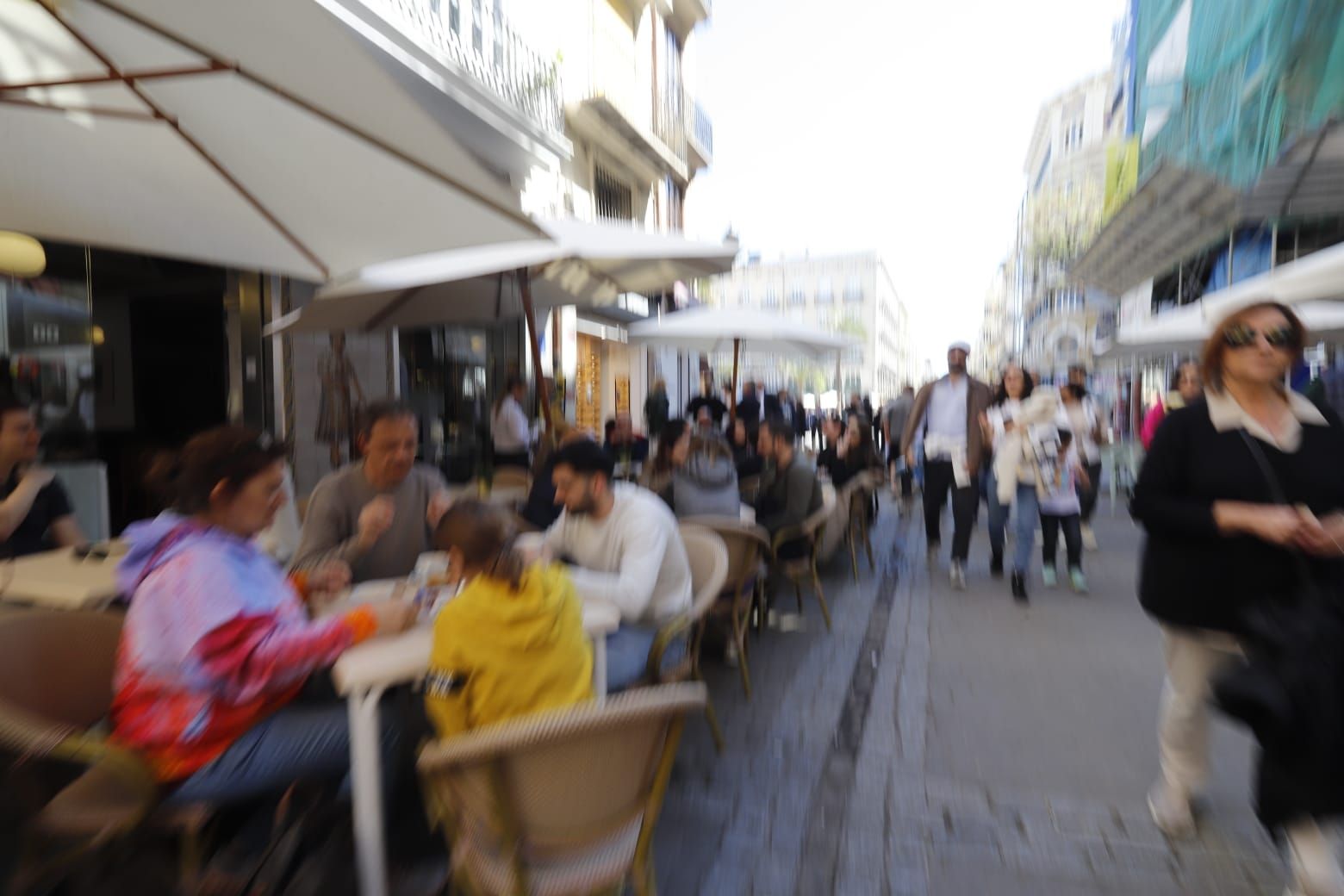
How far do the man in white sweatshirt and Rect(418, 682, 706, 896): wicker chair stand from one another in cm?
106

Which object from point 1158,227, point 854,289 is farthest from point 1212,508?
point 854,289

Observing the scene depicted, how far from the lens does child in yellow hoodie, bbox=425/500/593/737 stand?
203 cm

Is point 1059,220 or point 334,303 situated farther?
point 1059,220

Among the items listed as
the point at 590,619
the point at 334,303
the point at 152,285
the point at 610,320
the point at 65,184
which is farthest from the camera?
the point at 610,320

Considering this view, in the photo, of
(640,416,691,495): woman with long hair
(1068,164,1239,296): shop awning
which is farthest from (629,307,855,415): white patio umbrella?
(1068,164,1239,296): shop awning

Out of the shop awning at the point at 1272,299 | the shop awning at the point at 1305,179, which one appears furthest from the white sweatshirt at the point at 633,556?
the shop awning at the point at 1305,179

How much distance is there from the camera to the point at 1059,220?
1160 inches

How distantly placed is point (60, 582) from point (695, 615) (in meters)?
2.64

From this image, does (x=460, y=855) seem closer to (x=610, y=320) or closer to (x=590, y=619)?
(x=590, y=619)

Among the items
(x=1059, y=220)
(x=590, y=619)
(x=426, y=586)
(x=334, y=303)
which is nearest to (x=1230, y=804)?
(x=590, y=619)

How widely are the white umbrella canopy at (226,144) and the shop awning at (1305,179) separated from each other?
652 cm

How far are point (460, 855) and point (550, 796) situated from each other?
0.38 m

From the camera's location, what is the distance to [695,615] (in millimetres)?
3174

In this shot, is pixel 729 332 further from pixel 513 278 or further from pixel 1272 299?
pixel 1272 299
